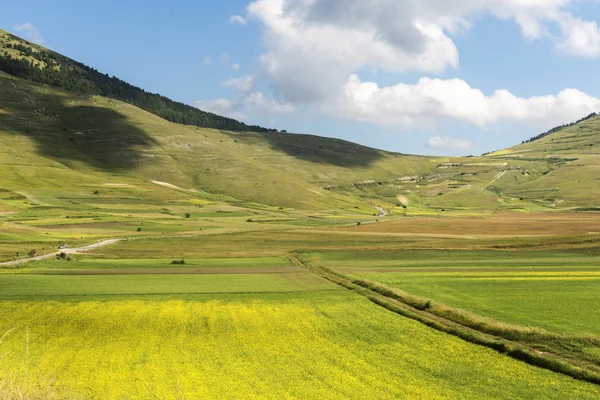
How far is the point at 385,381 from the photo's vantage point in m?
23.6

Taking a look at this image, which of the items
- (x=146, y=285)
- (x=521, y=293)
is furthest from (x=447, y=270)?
(x=146, y=285)

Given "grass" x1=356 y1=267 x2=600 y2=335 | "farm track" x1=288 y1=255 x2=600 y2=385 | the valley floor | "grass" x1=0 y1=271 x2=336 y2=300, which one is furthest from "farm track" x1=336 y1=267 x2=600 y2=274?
"farm track" x1=288 y1=255 x2=600 y2=385

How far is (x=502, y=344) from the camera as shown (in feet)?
94.1

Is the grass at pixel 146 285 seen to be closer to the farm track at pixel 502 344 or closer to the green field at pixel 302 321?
the green field at pixel 302 321

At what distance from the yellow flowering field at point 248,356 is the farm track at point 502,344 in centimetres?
81

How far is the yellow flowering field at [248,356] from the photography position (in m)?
22.4

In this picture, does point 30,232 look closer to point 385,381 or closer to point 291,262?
point 291,262

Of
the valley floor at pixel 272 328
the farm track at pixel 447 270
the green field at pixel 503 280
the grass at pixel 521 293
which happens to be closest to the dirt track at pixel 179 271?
the valley floor at pixel 272 328

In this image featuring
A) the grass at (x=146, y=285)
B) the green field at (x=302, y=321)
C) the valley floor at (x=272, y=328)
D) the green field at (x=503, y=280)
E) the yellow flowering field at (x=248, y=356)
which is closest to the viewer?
the yellow flowering field at (x=248, y=356)

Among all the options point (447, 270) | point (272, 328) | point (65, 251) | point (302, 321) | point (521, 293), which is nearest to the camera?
point (272, 328)

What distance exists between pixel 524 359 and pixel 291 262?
43.9 metres

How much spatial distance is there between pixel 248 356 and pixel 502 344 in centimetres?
1584

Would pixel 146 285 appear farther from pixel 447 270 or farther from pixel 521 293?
pixel 521 293

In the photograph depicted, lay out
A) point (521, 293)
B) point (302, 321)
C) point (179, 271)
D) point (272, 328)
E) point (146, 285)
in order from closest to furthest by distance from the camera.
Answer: point (272, 328) → point (302, 321) → point (521, 293) → point (146, 285) → point (179, 271)
